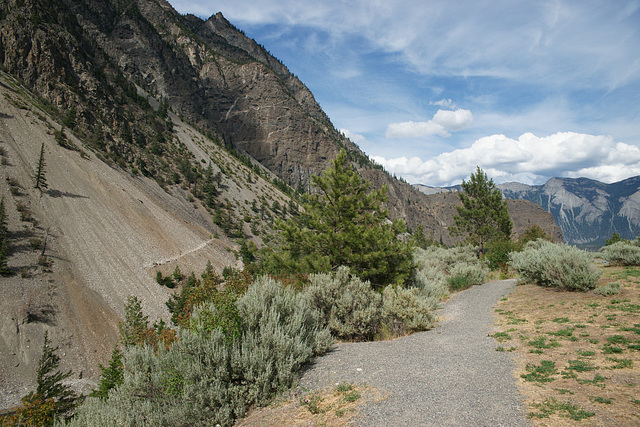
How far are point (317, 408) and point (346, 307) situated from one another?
3920 millimetres

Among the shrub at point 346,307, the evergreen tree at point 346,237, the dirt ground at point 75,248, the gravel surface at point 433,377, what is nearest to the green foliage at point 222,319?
the gravel surface at point 433,377

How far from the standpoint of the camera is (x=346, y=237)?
10594 millimetres

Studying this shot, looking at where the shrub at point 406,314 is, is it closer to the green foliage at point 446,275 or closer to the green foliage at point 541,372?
the green foliage at point 541,372

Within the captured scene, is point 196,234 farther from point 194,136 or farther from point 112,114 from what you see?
point 194,136

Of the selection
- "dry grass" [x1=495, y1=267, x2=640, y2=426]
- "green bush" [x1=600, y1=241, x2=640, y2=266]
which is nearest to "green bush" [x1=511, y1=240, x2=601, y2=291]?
"dry grass" [x1=495, y1=267, x2=640, y2=426]

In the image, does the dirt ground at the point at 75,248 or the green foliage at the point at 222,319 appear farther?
the dirt ground at the point at 75,248

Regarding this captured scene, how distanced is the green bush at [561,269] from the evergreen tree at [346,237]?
436cm

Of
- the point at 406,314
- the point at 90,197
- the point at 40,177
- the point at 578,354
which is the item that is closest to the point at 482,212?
the point at 406,314

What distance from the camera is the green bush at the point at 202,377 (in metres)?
3.80

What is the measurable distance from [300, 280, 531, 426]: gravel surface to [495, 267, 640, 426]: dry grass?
10.4 inches

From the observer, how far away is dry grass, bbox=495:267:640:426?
10.2 ft

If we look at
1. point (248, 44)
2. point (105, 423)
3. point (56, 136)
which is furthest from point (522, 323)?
point (248, 44)

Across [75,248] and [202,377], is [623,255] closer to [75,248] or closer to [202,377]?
[202,377]

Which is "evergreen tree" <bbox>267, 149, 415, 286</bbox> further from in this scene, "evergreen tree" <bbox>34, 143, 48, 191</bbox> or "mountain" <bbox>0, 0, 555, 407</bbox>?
"evergreen tree" <bbox>34, 143, 48, 191</bbox>
